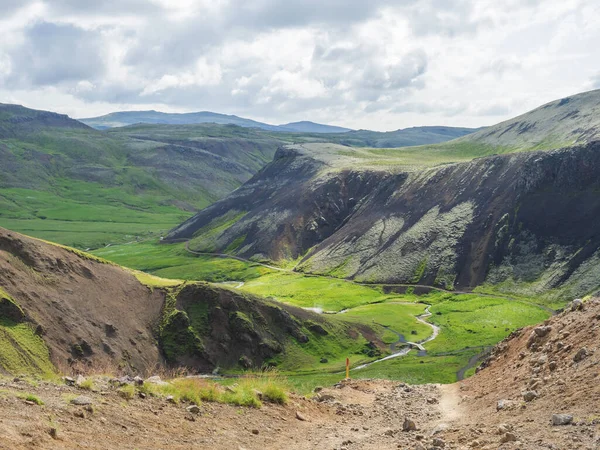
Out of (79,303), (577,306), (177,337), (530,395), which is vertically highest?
(577,306)

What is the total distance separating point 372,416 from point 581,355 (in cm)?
861

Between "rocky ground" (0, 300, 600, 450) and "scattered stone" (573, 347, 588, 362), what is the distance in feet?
0.13

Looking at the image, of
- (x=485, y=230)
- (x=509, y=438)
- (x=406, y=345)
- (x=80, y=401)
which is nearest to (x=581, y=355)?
(x=509, y=438)

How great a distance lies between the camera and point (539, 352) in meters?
25.6

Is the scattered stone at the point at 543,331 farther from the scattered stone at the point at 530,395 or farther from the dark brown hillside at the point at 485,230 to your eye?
the dark brown hillside at the point at 485,230

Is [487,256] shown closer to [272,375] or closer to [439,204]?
[439,204]

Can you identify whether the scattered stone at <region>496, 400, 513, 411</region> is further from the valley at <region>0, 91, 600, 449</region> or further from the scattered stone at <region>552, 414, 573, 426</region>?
the scattered stone at <region>552, 414, 573, 426</region>

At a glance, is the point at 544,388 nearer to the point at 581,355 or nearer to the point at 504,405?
the point at 504,405

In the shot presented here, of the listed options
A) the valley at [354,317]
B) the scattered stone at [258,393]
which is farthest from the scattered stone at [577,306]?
the scattered stone at [258,393]

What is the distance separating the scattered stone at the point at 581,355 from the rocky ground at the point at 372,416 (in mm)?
38

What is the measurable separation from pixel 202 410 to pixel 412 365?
2620 inches

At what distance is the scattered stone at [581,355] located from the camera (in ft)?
70.1

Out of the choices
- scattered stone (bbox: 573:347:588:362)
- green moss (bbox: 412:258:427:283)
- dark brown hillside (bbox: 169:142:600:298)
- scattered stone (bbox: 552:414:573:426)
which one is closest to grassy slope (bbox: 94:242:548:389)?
green moss (bbox: 412:258:427:283)

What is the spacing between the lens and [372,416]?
78.3ft
